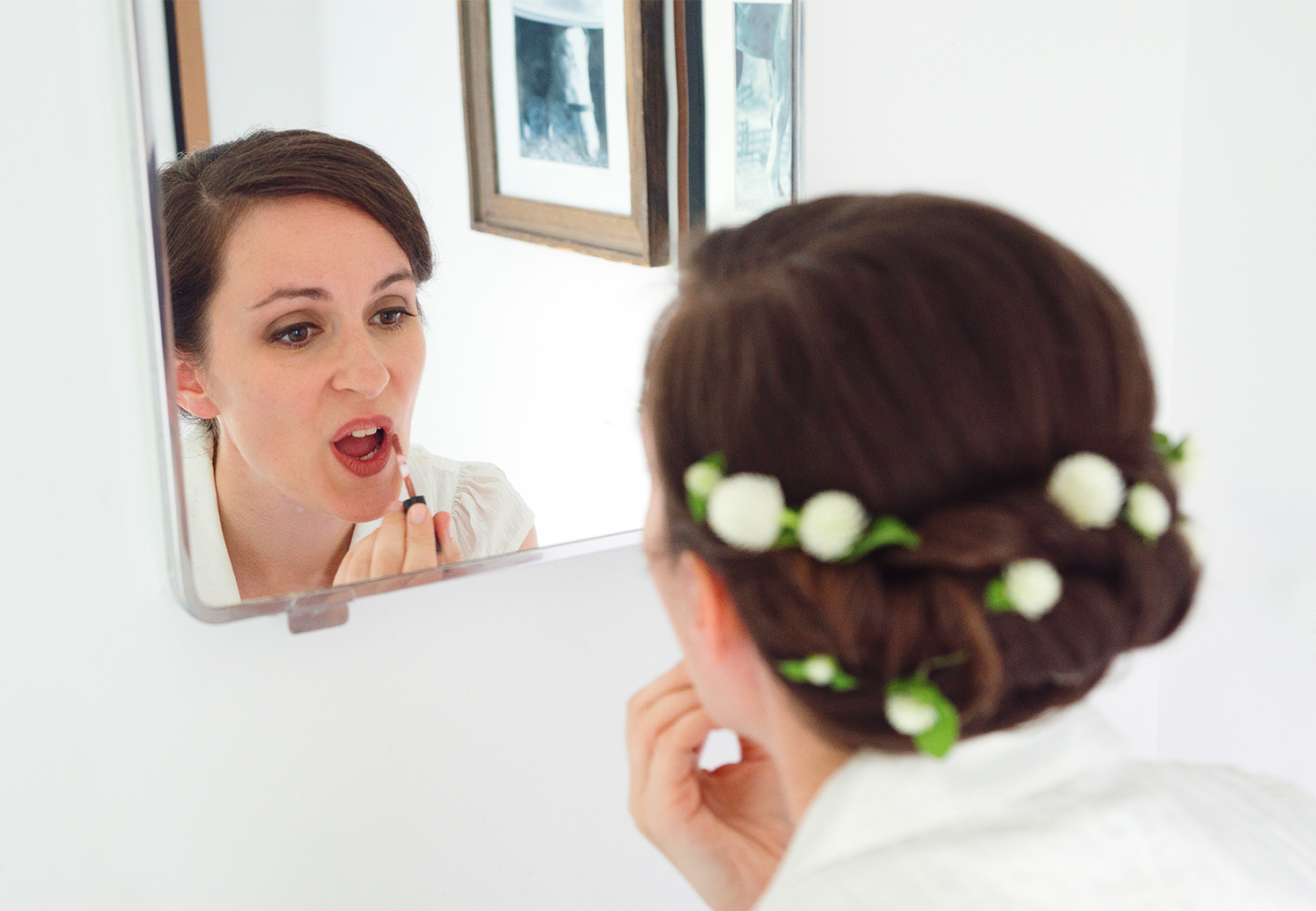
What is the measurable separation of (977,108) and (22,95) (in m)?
0.84

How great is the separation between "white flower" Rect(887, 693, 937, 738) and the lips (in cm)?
43

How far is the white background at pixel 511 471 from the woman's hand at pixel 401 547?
4 centimetres

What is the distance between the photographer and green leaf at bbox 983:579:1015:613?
462 mm

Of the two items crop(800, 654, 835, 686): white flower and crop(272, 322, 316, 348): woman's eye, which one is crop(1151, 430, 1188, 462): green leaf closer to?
crop(800, 654, 835, 686): white flower

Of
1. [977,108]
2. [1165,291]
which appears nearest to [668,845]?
[977,108]

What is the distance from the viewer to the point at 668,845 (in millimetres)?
684

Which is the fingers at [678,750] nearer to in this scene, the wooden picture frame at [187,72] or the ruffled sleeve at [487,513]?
the ruffled sleeve at [487,513]

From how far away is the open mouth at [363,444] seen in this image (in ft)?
2.41

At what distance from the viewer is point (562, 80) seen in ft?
2.66

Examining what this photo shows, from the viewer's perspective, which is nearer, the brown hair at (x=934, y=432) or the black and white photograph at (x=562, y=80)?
the brown hair at (x=934, y=432)

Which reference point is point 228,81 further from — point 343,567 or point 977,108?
point 977,108

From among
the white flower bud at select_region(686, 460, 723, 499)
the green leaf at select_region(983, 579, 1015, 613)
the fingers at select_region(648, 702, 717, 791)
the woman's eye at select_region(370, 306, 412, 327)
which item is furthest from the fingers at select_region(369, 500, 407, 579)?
the green leaf at select_region(983, 579, 1015, 613)

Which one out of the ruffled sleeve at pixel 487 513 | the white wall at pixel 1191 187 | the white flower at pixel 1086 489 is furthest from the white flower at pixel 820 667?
the white wall at pixel 1191 187

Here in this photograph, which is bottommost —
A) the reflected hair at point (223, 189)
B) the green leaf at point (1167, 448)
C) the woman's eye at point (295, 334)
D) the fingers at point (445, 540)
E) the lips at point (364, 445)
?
the fingers at point (445, 540)
